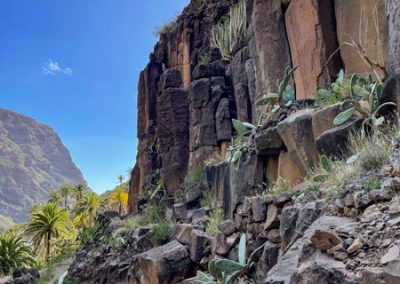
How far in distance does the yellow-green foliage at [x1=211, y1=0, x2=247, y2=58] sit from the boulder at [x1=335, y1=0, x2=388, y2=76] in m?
7.74

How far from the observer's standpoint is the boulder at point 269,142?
8.06 meters

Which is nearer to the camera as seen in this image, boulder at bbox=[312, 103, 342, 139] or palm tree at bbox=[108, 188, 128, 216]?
boulder at bbox=[312, 103, 342, 139]

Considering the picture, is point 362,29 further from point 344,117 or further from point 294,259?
point 294,259

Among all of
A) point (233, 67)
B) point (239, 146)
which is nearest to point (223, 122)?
point (233, 67)

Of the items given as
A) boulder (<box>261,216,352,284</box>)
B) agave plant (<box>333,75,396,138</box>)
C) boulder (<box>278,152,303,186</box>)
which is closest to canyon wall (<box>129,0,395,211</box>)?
boulder (<box>278,152,303,186</box>)

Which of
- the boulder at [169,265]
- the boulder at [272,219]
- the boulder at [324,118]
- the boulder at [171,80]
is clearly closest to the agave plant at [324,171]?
the boulder at [272,219]

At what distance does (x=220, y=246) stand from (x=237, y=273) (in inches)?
63.1

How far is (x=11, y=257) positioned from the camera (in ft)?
80.4

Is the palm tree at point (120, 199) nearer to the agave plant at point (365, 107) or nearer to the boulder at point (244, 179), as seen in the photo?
the boulder at point (244, 179)

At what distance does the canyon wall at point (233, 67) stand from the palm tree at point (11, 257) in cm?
984

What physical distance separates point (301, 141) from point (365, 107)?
1.64m

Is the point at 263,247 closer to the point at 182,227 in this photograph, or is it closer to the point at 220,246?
the point at 220,246

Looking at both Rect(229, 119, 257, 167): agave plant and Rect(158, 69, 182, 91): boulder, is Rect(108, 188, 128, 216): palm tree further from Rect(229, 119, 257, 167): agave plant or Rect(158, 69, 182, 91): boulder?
Rect(229, 119, 257, 167): agave plant

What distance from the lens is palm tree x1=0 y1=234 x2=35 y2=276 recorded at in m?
24.2
